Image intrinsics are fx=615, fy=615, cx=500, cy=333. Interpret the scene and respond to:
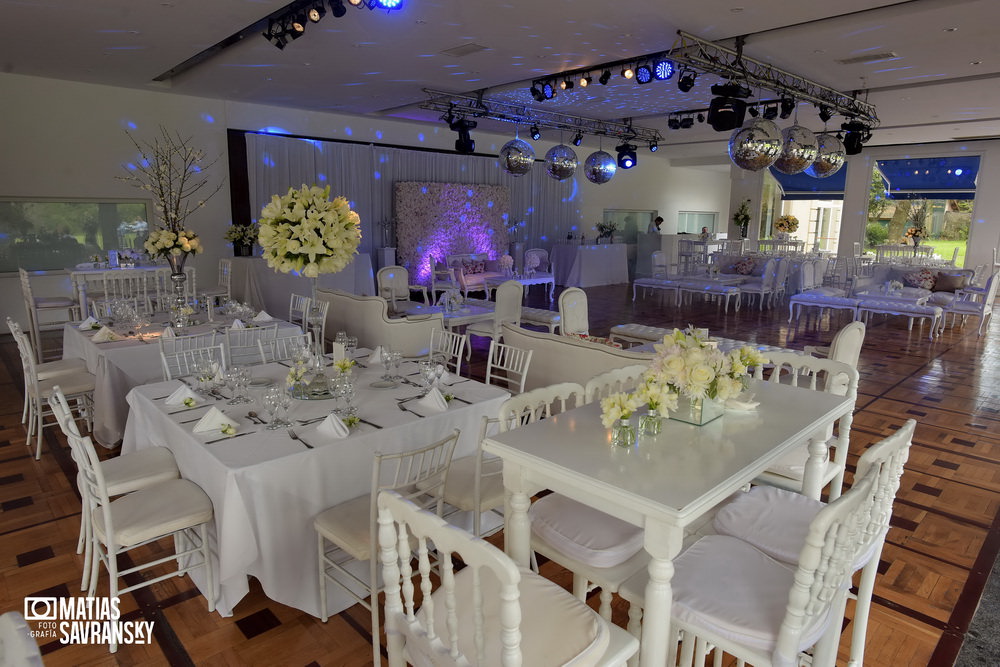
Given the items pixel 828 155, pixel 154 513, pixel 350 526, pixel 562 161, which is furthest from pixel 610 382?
pixel 562 161

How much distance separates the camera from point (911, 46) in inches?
232

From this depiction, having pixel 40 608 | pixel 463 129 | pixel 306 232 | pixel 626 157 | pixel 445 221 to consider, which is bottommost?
pixel 40 608

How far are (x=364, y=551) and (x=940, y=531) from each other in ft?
10.4

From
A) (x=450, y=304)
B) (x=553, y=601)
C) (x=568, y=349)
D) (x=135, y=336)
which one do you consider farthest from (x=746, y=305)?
(x=553, y=601)

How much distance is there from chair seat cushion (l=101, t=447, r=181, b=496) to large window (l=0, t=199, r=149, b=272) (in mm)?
7302

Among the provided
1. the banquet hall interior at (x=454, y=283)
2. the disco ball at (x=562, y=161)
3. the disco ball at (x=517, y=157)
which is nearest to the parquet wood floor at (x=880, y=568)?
the banquet hall interior at (x=454, y=283)

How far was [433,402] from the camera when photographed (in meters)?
3.11

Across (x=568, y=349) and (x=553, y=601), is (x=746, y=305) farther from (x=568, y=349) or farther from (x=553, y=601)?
(x=553, y=601)

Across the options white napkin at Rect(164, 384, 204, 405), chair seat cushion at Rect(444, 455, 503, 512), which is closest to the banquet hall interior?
white napkin at Rect(164, 384, 204, 405)

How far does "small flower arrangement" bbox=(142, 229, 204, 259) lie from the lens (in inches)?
199

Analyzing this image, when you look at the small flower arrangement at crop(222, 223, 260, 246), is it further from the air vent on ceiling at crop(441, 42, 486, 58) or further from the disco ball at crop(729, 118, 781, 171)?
the disco ball at crop(729, 118, 781, 171)

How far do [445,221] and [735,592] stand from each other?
1164 cm

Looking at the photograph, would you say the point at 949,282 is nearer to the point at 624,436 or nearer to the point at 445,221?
the point at 445,221

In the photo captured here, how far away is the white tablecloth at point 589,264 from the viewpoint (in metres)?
13.8
